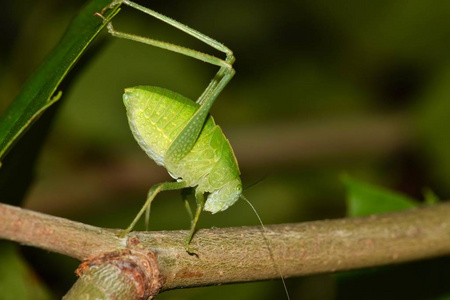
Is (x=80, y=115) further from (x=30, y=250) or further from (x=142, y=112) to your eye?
(x=142, y=112)

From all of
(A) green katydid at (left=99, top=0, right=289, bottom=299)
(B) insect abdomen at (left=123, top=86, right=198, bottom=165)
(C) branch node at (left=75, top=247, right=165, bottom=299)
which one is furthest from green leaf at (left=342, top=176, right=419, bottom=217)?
(C) branch node at (left=75, top=247, right=165, bottom=299)

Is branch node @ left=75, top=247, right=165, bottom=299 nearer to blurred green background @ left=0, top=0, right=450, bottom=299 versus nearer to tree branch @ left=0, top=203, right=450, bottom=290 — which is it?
tree branch @ left=0, top=203, right=450, bottom=290

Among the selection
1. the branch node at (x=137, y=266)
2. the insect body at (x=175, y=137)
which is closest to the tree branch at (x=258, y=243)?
the branch node at (x=137, y=266)

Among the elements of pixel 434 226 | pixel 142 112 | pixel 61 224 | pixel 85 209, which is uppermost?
pixel 142 112

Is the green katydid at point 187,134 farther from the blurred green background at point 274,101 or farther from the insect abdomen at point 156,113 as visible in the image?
the blurred green background at point 274,101

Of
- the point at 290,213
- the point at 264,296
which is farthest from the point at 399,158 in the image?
the point at 264,296

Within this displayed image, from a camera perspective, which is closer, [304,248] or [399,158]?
[304,248]
